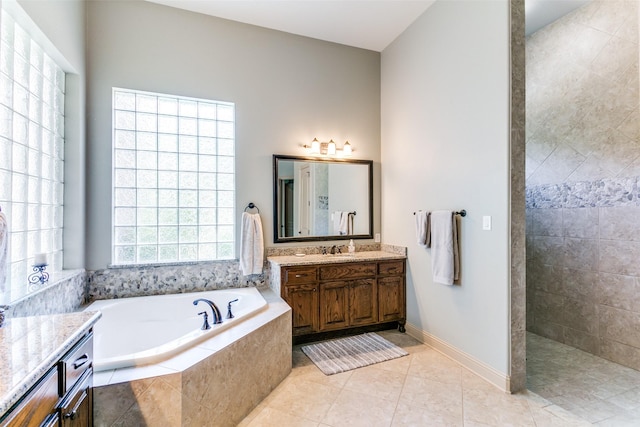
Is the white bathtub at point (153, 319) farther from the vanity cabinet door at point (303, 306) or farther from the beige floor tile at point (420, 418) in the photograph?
the beige floor tile at point (420, 418)

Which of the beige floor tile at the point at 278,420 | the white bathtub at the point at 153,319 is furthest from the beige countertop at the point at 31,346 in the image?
the beige floor tile at the point at 278,420

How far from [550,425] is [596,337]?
1495 mm

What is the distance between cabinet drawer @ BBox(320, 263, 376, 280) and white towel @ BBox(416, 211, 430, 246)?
0.59 meters

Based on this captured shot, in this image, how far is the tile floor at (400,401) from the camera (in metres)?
1.95

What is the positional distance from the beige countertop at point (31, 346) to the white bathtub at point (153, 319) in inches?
32.2

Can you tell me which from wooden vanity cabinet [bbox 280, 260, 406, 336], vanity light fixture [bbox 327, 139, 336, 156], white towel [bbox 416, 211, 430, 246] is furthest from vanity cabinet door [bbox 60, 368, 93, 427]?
vanity light fixture [bbox 327, 139, 336, 156]

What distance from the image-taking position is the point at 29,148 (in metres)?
2.20

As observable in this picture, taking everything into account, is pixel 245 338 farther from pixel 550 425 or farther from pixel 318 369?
pixel 550 425

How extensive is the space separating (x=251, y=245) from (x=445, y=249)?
6.19ft

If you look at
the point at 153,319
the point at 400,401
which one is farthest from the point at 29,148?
the point at 400,401

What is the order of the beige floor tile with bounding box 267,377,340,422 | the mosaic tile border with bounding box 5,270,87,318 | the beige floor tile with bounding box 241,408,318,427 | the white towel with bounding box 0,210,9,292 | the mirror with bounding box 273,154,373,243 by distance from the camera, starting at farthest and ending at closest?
1. the mirror with bounding box 273,154,373,243
2. the beige floor tile with bounding box 267,377,340,422
3. the beige floor tile with bounding box 241,408,318,427
4. the mosaic tile border with bounding box 5,270,87,318
5. the white towel with bounding box 0,210,9,292

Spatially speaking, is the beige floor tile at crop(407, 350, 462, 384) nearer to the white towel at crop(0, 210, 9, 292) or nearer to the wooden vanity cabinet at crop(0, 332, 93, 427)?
the wooden vanity cabinet at crop(0, 332, 93, 427)

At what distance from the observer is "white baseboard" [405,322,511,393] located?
2.29 m

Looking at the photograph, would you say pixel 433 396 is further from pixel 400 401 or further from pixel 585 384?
pixel 585 384
